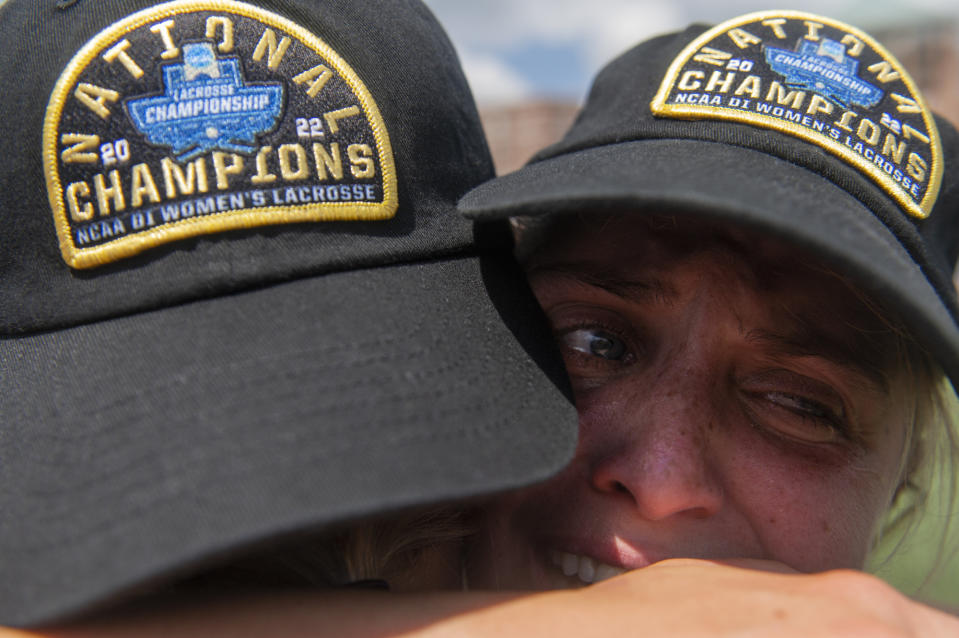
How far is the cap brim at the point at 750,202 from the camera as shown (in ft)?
3.11

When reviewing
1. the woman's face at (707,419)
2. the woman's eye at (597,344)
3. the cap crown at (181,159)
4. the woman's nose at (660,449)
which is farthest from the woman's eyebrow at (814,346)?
the cap crown at (181,159)

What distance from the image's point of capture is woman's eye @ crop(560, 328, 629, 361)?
1492 millimetres

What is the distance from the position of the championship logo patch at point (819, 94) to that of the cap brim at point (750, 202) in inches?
3.8

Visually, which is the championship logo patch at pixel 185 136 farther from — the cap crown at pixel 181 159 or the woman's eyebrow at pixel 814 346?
A: the woman's eyebrow at pixel 814 346

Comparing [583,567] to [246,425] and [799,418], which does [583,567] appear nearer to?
[799,418]

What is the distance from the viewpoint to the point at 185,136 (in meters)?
1.09

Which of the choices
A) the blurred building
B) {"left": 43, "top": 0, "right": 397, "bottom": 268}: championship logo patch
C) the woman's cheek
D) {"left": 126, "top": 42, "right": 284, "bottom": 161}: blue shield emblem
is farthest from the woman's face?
the blurred building

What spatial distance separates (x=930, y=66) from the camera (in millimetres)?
11547

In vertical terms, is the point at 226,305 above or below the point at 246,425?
above

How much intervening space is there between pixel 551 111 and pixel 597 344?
9.58 metres

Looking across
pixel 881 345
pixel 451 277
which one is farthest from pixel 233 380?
pixel 881 345

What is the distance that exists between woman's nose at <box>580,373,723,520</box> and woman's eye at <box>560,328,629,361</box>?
5.0 inches

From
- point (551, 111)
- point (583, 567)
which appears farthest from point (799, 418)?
point (551, 111)

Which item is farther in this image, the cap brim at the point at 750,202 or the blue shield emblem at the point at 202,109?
the blue shield emblem at the point at 202,109
